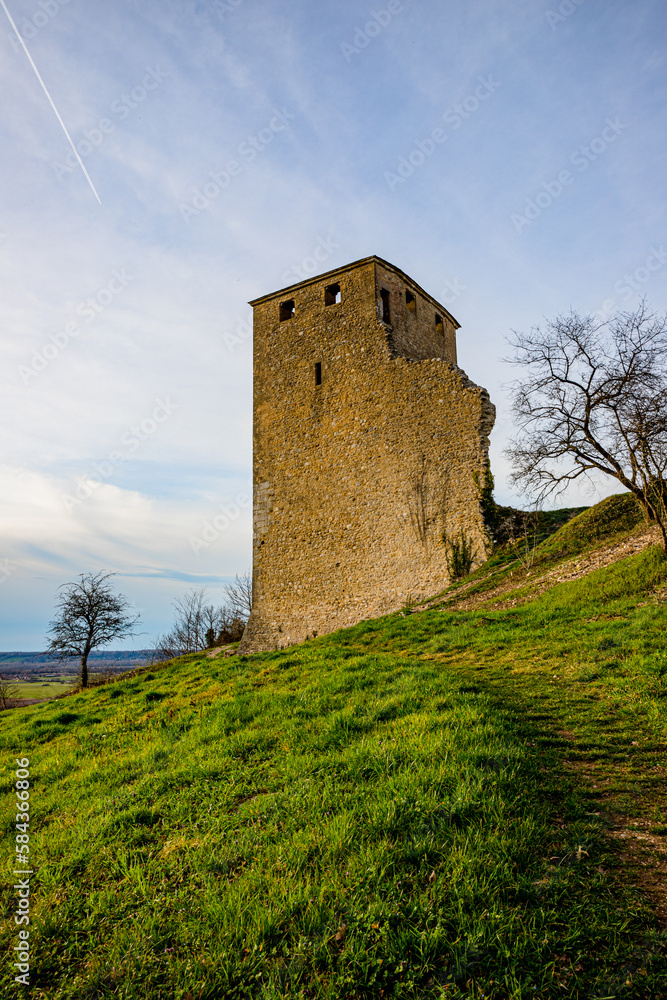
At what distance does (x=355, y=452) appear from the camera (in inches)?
737

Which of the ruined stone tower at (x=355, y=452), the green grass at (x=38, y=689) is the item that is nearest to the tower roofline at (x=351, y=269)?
the ruined stone tower at (x=355, y=452)

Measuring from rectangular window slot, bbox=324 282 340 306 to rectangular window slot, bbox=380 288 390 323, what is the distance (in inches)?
66.9

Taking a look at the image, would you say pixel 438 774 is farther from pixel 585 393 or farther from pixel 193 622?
pixel 193 622

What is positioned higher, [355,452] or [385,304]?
[385,304]

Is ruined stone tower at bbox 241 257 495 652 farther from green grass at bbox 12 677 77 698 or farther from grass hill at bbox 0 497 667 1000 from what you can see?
green grass at bbox 12 677 77 698

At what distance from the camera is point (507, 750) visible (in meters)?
4.52

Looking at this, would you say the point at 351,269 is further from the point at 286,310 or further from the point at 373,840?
the point at 373,840

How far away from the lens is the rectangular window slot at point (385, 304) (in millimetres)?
19719

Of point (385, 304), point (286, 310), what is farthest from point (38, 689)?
point (385, 304)

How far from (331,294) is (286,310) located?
87.7 inches

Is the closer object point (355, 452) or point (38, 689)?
point (355, 452)

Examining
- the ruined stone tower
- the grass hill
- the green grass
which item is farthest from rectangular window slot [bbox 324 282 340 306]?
the green grass

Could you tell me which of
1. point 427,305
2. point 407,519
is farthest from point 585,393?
point 427,305

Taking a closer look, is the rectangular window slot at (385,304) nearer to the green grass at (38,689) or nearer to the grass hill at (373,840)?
the grass hill at (373,840)
